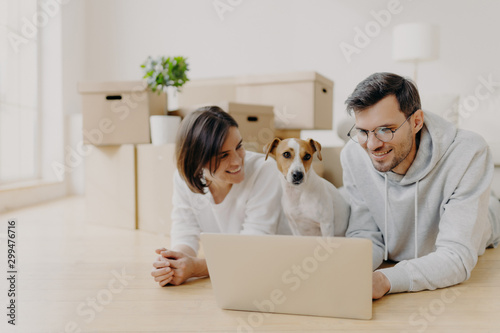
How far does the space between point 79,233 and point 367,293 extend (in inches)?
67.6

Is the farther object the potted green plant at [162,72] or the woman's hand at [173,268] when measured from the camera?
the potted green plant at [162,72]

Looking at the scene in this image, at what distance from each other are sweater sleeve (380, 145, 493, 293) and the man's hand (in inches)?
0.6

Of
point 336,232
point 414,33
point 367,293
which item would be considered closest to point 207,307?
point 367,293

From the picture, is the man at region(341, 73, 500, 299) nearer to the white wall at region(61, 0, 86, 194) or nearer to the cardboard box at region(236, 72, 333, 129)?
the cardboard box at region(236, 72, 333, 129)

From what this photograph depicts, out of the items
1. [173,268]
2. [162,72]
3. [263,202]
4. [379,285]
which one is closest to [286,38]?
[162,72]

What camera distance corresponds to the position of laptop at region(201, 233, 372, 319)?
3.59 feet

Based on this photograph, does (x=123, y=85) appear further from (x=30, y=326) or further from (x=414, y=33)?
(x=414, y=33)

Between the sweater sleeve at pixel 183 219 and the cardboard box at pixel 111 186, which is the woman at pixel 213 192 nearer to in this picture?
the sweater sleeve at pixel 183 219

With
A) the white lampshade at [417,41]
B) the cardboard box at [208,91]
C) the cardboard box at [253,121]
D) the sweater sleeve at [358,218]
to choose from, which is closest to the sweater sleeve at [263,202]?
the sweater sleeve at [358,218]
